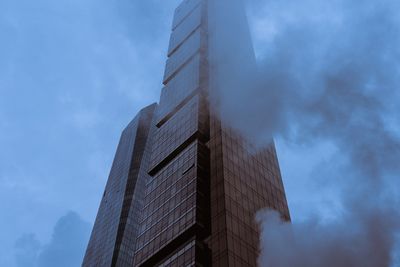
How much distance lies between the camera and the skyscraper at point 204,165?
51812 mm

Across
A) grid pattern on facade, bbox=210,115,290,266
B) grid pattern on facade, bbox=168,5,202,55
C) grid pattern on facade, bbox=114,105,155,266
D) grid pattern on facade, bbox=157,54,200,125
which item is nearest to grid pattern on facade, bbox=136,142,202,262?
grid pattern on facade, bbox=210,115,290,266

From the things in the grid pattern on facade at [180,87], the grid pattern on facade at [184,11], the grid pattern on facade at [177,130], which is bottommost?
the grid pattern on facade at [177,130]

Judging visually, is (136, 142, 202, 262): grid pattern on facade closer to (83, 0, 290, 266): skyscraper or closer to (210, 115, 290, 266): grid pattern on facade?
(83, 0, 290, 266): skyscraper

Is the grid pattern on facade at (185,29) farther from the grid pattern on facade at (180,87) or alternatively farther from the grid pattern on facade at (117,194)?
the grid pattern on facade at (117,194)

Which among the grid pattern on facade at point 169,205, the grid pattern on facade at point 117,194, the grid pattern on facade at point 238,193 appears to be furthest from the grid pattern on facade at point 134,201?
the grid pattern on facade at point 238,193

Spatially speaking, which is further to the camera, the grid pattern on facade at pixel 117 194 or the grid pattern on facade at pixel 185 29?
the grid pattern on facade at pixel 117 194

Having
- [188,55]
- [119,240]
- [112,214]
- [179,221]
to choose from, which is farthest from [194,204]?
[112,214]

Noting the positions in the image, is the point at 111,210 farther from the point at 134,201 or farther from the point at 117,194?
the point at 134,201

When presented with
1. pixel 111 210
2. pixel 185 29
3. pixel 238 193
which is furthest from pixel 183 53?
pixel 111 210

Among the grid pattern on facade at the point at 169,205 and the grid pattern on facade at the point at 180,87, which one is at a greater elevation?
the grid pattern on facade at the point at 180,87

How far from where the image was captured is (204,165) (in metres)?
61.2

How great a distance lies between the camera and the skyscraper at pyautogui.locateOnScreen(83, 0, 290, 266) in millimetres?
51812

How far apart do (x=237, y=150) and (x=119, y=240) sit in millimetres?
56156

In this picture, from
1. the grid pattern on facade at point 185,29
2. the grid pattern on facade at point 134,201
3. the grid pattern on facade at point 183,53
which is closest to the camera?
the grid pattern on facade at point 183,53
